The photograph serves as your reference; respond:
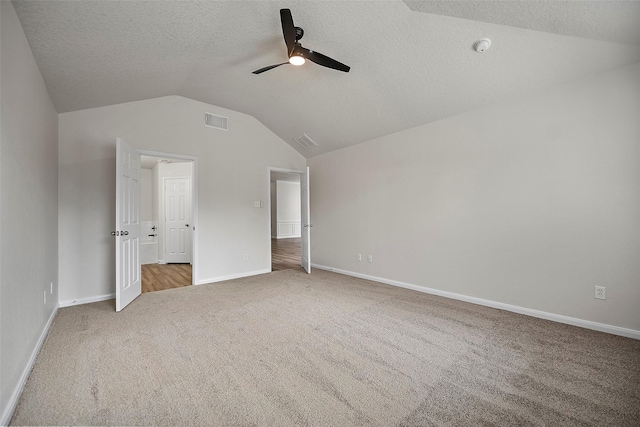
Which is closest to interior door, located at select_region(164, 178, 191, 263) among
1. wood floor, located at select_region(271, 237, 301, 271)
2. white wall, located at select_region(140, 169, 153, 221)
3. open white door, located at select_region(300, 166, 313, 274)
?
white wall, located at select_region(140, 169, 153, 221)

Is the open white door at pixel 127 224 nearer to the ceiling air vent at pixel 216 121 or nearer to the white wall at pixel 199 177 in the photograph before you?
the white wall at pixel 199 177

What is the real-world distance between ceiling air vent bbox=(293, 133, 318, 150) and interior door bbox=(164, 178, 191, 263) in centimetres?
296

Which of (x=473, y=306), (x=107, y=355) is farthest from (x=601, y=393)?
(x=107, y=355)

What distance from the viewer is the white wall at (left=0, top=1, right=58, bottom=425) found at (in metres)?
1.58

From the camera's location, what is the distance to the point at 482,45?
8.19ft

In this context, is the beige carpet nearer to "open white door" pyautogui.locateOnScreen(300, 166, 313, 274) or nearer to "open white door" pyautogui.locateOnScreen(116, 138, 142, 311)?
"open white door" pyautogui.locateOnScreen(116, 138, 142, 311)

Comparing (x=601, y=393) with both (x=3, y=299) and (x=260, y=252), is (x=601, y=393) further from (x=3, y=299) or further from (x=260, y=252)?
(x=260, y=252)

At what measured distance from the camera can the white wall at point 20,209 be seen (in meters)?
1.58

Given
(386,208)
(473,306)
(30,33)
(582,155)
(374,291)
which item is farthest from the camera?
(386,208)

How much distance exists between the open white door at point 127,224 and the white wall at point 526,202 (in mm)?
3598

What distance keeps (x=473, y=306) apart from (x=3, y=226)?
13.9 ft

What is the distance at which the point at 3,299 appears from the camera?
155 cm

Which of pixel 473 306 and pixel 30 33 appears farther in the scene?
pixel 473 306

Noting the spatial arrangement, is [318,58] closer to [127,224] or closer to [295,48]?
[295,48]
